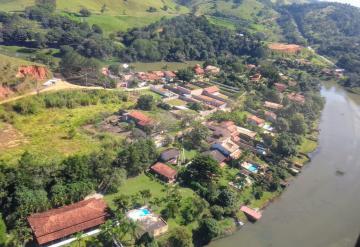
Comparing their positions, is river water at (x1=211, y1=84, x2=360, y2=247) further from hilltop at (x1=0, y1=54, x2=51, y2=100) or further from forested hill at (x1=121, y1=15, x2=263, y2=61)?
forested hill at (x1=121, y1=15, x2=263, y2=61)

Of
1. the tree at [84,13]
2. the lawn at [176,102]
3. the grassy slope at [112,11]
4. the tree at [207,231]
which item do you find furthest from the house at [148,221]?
the tree at [84,13]

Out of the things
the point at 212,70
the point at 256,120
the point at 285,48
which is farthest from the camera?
the point at 285,48

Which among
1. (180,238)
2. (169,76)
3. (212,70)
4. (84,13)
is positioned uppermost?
(84,13)

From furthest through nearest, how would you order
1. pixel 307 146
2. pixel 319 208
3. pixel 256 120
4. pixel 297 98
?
pixel 297 98, pixel 256 120, pixel 307 146, pixel 319 208

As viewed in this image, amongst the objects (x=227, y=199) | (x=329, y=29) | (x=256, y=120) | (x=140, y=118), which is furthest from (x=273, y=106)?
(x=329, y=29)

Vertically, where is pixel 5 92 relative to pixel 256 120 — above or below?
above

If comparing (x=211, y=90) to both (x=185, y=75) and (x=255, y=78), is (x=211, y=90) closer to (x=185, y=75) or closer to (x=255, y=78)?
(x=185, y=75)

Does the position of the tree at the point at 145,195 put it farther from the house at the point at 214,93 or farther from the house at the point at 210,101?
the house at the point at 214,93

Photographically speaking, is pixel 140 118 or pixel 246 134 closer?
pixel 140 118
